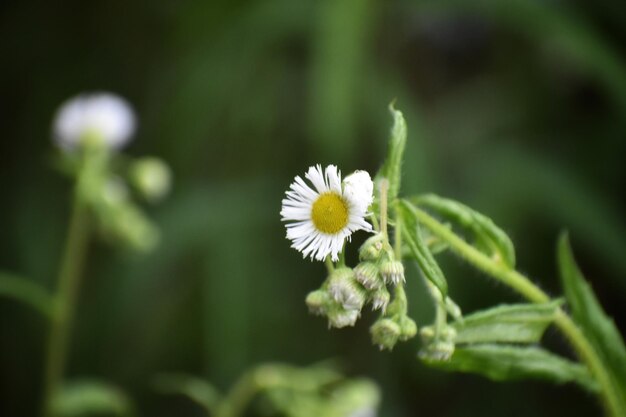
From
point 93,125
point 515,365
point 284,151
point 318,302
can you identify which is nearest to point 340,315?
point 318,302

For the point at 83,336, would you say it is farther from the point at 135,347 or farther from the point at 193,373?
the point at 193,373

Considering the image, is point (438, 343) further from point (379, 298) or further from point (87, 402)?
point (87, 402)

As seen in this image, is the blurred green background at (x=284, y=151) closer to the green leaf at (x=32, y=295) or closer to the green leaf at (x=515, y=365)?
the green leaf at (x=32, y=295)

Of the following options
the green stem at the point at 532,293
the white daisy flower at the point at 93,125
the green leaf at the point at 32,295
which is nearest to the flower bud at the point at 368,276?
the green stem at the point at 532,293

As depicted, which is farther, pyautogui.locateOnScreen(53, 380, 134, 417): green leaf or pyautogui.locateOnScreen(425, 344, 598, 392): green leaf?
pyautogui.locateOnScreen(53, 380, 134, 417): green leaf

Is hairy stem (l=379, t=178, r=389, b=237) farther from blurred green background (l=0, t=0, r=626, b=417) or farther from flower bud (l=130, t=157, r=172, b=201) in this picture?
blurred green background (l=0, t=0, r=626, b=417)

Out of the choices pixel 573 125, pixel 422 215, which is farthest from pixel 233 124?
pixel 422 215

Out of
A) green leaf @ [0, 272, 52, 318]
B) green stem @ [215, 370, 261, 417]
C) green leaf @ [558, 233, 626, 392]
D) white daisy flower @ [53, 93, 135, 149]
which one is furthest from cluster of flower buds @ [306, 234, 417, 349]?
white daisy flower @ [53, 93, 135, 149]
